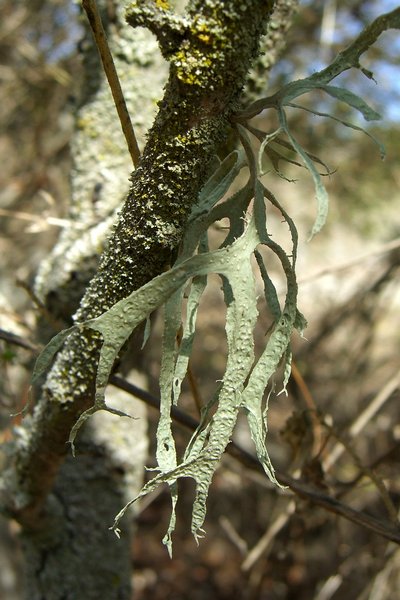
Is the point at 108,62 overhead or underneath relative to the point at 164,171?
overhead

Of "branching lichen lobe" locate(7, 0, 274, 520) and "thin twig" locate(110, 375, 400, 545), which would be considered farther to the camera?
"thin twig" locate(110, 375, 400, 545)

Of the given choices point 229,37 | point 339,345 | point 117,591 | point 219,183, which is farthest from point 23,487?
point 339,345

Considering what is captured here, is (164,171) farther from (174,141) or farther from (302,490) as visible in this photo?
(302,490)

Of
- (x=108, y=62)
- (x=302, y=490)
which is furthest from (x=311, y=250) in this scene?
(x=108, y=62)

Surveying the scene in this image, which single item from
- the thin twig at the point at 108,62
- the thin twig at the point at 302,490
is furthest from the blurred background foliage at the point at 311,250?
the thin twig at the point at 108,62

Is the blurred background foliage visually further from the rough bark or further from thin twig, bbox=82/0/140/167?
thin twig, bbox=82/0/140/167

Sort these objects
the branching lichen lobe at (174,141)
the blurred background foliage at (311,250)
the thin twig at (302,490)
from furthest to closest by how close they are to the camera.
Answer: the blurred background foliage at (311,250) → the thin twig at (302,490) → the branching lichen lobe at (174,141)

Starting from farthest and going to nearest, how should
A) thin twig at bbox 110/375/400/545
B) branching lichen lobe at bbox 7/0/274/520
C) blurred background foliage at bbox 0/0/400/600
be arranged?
blurred background foliage at bbox 0/0/400/600 → thin twig at bbox 110/375/400/545 → branching lichen lobe at bbox 7/0/274/520

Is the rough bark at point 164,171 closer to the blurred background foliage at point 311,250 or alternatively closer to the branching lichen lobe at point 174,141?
the branching lichen lobe at point 174,141

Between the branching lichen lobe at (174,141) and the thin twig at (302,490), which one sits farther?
the thin twig at (302,490)

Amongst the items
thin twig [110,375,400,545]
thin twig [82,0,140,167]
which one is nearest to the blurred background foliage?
thin twig [110,375,400,545]

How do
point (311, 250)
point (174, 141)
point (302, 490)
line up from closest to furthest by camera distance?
point (174, 141) → point (302, 490) → point (311, 250)
